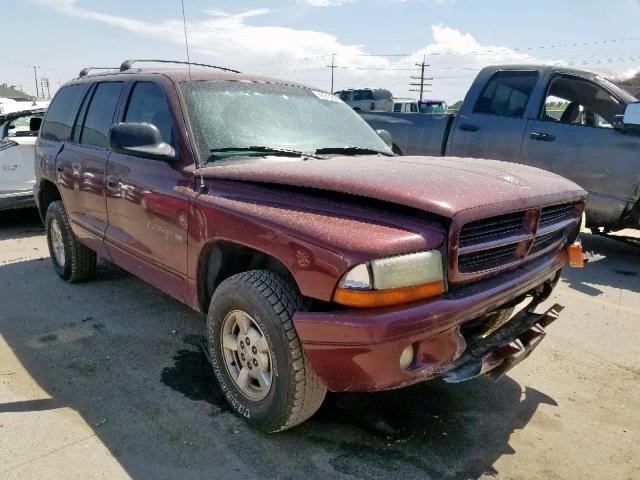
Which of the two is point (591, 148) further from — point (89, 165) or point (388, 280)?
point (89, 165)

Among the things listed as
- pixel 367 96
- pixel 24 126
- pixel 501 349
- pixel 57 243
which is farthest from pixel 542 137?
pixel 367 96

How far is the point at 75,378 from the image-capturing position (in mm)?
3256

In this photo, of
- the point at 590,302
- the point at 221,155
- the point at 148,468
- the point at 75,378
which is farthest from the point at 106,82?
the point at 590,302

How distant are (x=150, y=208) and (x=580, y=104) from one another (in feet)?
17.0

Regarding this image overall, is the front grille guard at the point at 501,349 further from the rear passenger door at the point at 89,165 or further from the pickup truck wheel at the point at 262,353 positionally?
the rear passenger door at the point at 89,165

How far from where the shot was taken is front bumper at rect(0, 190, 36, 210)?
22.8ft

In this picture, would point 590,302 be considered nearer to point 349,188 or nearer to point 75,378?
point 349,188

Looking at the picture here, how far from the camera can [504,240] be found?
8.03 ft

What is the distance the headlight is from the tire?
11.5 feet

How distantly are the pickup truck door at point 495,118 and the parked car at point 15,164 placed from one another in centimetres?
542

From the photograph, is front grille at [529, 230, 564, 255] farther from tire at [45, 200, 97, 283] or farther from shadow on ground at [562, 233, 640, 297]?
tire at [45, 200, 97, 283]

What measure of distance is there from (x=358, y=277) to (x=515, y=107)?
502 centimetres

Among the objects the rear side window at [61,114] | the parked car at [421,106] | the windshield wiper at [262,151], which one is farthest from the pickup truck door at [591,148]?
the parked car at [421,106]

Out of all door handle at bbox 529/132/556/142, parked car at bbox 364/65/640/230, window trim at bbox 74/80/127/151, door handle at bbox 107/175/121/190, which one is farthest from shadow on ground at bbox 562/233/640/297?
window trim at bbox 74/80/127/151
